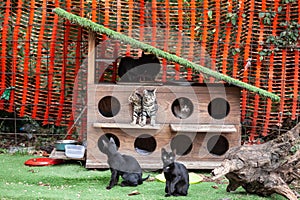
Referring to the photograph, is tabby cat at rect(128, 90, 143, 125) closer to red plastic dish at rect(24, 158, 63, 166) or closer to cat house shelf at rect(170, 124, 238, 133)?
cat house shelf at rect(170, 124, 238, 133)

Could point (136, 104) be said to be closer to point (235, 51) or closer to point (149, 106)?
point (149, 106)

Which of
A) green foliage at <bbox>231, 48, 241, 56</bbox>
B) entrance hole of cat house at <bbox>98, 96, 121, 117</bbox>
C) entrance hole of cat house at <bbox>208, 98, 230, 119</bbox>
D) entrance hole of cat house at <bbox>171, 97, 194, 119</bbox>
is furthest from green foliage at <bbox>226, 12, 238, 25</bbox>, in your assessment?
entrance hole of cat house at <bbox>98, 96, 121, 117</bbox>

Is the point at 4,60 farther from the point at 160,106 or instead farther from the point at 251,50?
the point at 251,50

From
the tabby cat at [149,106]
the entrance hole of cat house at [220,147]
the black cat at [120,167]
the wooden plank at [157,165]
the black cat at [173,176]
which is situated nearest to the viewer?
the black cat at [173,176]

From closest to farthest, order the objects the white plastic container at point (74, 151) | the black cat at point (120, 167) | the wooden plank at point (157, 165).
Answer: the black cat at point (120, 167) < the wooden plank at point (157, 165) < the white plastic container at point (74, 151)

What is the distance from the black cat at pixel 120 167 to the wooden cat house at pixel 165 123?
0.58 m

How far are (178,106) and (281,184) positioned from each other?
194cm

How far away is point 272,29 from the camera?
6.67m

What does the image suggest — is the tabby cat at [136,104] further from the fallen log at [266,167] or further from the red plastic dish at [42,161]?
the fallen log at [266,167]

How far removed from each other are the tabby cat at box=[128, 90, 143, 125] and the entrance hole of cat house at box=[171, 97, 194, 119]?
1.94ft

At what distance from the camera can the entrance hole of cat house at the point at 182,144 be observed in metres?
5.90

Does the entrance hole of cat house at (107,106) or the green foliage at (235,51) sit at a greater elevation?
the green foliage at (235,51)

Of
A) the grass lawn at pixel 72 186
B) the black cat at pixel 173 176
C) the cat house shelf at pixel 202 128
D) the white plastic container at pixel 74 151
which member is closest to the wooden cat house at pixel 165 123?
the cat house shelf at pixel 202 128

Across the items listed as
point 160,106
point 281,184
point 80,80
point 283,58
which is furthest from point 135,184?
point 283,58
